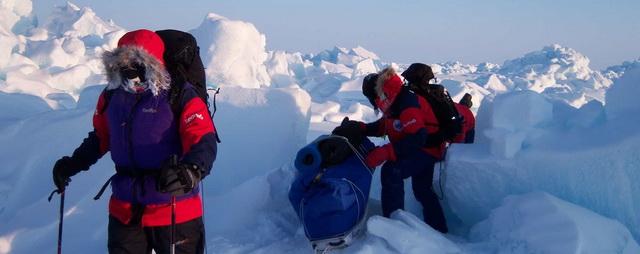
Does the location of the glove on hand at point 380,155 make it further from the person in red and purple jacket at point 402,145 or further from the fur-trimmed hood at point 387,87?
the fur-trimmed hood at point 387,87

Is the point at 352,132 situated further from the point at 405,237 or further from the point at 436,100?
the point at 405,237

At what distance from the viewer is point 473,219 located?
10.6ft

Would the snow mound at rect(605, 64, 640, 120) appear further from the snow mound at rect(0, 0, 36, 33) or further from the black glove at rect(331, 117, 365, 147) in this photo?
the snow mound at rect(0, 0, 36, 33)

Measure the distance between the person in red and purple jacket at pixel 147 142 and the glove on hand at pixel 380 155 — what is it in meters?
1.19

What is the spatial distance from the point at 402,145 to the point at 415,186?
0.51 metres

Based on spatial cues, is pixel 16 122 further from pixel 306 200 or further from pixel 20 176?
pixel 306 200

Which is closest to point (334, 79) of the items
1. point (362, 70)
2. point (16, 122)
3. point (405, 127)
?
point (362, 70)

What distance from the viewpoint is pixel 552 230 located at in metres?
2.47

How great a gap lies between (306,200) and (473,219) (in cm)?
124

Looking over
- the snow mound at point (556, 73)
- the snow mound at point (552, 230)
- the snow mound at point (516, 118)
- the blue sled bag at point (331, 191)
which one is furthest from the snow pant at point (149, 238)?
the snow mound at point (556, 73)

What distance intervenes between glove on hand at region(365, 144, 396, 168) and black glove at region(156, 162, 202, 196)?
141 centimetres

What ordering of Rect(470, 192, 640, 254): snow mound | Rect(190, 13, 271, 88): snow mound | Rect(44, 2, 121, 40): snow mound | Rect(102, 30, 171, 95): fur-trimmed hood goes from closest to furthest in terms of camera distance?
Rect(102, 30, 171, 95): fur-trimmed hood
Rect(470, 192, 640, 254): snow mound
Rect(190, 13, 271, 88): snow mound
Rect(44, 2, 121, 40): snow mound

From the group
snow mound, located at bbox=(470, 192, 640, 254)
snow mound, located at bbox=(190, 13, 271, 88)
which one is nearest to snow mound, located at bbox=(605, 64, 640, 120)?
snow mound, located at bbox=(470, 192, 640, 254)

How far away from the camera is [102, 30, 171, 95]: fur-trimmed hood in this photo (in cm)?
173
